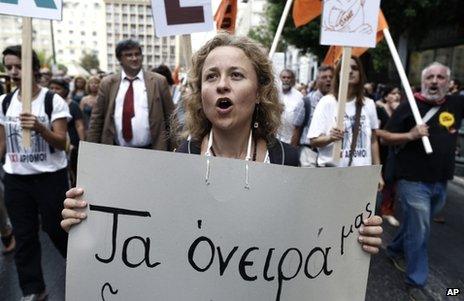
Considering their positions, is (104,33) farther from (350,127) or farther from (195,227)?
(195,227)

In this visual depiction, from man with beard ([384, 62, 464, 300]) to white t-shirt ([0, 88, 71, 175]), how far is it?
2.71m

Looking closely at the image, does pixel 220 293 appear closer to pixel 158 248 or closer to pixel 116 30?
pixel 158 248

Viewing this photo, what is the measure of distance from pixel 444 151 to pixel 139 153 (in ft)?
9.54

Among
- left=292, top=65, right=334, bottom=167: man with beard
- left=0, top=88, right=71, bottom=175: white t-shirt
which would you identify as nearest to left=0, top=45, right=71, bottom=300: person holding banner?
left=0, top=88, right=71, bottom=175: white t-shirt

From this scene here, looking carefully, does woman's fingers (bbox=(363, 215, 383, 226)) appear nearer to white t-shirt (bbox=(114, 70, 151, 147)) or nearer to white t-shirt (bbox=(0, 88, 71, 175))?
white t-shirt (bbox=(0, 88, 71, 175))

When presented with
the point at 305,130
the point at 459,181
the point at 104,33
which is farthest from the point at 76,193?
the point at 104,33

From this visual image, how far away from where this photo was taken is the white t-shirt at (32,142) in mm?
2973

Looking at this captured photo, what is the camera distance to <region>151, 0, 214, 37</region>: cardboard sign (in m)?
3.06

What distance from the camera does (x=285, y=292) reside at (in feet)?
4.30

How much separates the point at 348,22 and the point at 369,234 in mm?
2025

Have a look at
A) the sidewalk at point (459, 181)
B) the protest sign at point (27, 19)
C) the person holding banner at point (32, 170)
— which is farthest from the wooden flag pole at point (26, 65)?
the sidewalk at point (459, 181)

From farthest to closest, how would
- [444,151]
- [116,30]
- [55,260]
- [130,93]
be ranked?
[116,30] < [55,260] < [130,93] < [444,151]

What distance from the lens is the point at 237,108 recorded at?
1.56 meters

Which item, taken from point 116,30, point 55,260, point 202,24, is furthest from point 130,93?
point 116,30
